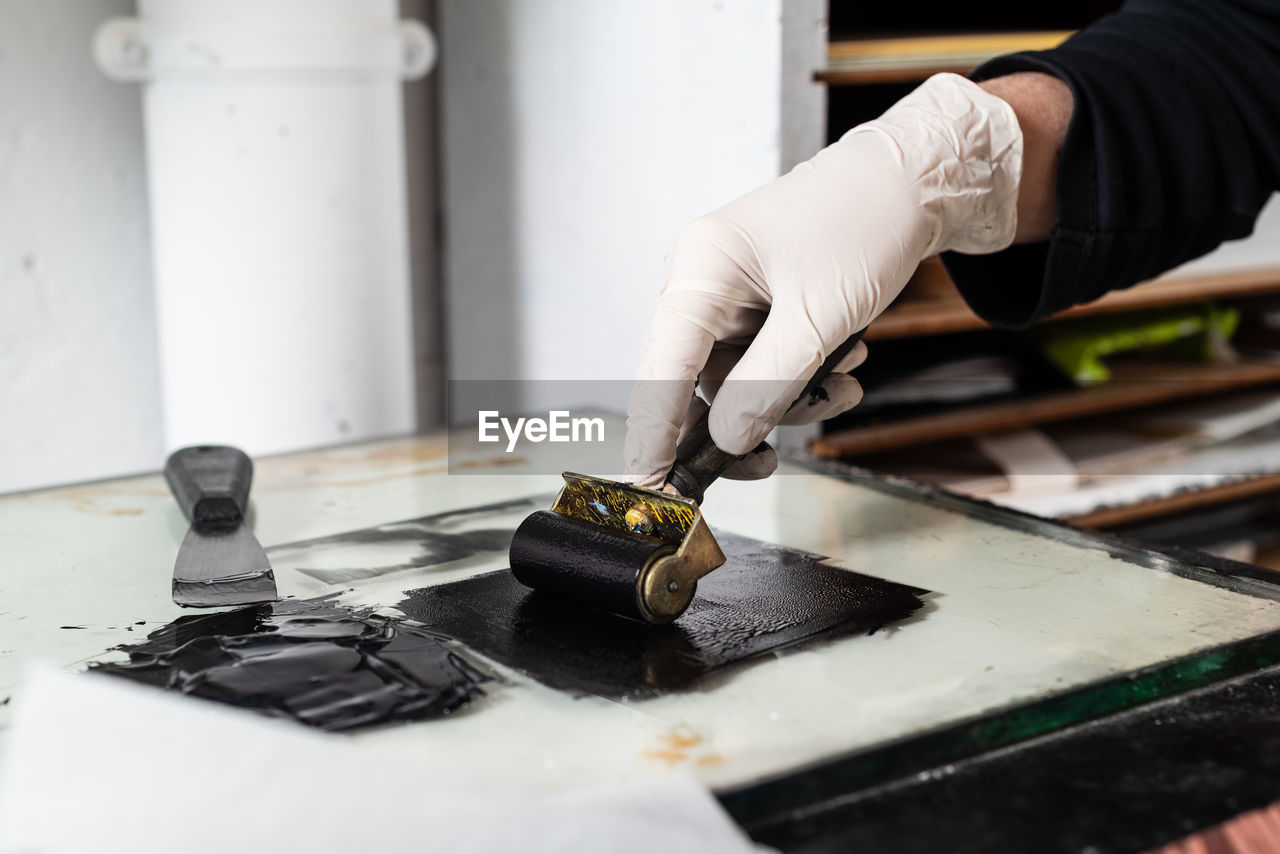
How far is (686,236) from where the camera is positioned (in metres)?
1.13

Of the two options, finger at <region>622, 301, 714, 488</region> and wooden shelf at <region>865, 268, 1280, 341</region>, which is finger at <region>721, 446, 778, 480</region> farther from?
wooden shelf at <region>865, 268, 1280, 341</region>

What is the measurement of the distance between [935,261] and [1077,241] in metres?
0.64

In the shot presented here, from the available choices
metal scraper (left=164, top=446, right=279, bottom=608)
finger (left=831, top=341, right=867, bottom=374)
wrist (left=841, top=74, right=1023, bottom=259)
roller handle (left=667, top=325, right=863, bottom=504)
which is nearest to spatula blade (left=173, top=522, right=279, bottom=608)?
metal scraper (left=164, top=446, right=279, bottom=608)

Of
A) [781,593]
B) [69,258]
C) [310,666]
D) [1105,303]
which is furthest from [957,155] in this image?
[69,258]

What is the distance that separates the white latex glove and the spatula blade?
35 centimetres

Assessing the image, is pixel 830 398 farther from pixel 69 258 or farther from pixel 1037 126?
pixel 69 258

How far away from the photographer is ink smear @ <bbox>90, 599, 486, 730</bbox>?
74 centimetres

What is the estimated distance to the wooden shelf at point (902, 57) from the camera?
5.24ft

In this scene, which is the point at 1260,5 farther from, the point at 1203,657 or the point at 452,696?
the point at 452,696

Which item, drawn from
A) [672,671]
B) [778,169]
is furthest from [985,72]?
[672,671]

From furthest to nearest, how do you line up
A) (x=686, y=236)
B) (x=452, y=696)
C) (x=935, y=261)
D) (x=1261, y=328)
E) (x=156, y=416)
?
1. (x=1261, y=328)
2. (x=156, y=416)
3. (x=935, y=261)
4. (x=686, y=236)
5. (x=452, y=696)

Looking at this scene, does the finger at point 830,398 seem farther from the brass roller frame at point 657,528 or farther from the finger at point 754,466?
the brass roller frame at point 657,528

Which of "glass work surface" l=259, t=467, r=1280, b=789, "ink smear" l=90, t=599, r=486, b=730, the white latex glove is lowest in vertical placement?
"glass work surface" l=259, t=467, r=1280, b=789

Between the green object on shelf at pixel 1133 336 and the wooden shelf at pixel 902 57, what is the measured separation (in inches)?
22.9
